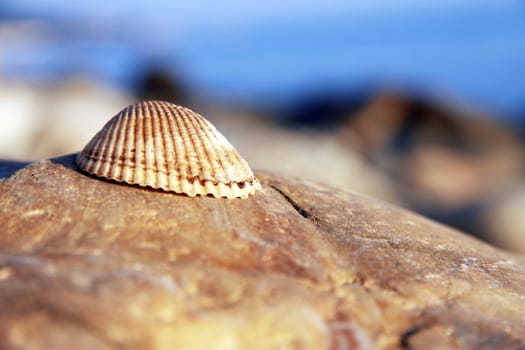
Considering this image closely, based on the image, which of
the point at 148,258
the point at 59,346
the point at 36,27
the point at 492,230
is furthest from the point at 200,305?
the point at 36,27

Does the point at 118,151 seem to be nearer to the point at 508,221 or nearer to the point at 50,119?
the point at 508,221

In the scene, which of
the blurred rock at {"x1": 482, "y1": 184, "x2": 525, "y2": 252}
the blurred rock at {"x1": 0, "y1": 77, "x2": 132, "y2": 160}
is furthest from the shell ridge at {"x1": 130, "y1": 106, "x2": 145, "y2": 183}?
the blurred rock at {"x1": 0, "y1": 77, "x2": 132, "y2": 160}

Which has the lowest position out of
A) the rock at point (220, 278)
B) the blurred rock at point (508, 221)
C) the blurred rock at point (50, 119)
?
the blurred rock at point (50, 119)

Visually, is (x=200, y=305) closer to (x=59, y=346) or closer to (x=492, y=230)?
(x=59, y=346)

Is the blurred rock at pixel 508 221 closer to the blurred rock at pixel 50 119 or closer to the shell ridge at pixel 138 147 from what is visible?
the shell ridge at pixel 138 147

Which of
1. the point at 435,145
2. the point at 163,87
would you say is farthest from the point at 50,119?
the point at 163,87

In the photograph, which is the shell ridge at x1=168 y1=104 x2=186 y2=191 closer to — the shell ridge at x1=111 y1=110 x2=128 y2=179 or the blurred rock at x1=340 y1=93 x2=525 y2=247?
the shell ridge at x1=111 y1=110 x2=128 y2=179

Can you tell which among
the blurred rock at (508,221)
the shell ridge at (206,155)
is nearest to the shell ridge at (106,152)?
the shell ridge at (206,155)

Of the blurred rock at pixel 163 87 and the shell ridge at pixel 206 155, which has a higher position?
the shell ridge at pixel 206 155
